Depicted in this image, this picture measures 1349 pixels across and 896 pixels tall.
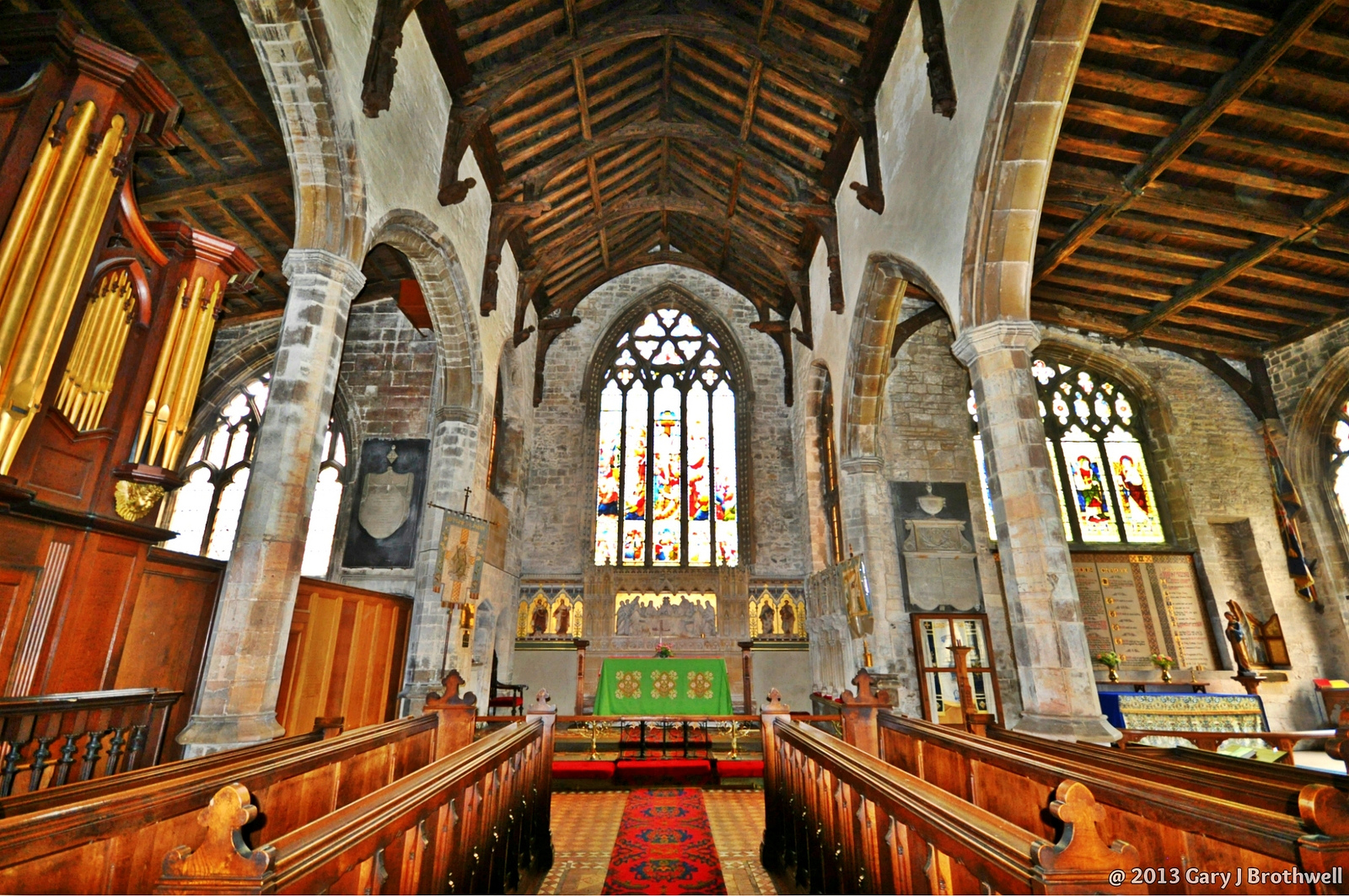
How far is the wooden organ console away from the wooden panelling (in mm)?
1660

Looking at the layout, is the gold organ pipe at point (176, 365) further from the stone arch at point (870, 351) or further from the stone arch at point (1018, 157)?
the stone arch at point (870, 351)

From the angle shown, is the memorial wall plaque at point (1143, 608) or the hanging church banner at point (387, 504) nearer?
the hanging church banner at point (387, 504)

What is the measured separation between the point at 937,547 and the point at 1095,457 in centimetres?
342

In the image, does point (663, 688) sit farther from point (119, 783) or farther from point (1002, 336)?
point (119, 783)

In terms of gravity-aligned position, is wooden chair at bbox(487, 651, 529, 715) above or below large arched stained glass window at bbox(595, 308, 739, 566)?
below

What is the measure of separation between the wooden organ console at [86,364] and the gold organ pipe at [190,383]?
0.01 m

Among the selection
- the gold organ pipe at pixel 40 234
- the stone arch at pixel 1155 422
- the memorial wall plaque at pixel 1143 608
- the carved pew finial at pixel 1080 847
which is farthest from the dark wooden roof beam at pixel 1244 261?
the gold organ pipe at pixel 40 234

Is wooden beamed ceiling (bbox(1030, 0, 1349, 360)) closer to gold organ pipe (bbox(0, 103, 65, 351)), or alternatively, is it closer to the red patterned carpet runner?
the red patterned carpet runner

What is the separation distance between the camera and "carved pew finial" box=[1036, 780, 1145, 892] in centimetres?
113

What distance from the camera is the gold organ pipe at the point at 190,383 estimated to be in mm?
3580

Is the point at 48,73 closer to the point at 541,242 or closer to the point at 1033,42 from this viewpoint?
the point at 1033,42

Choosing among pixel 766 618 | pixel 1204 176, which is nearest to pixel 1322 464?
pixel 1204 176

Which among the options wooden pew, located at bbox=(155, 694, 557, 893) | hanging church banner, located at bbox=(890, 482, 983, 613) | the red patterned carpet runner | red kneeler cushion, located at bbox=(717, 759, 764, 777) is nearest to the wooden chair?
red kneeler cushion, located at bbox=(717, 759, 764, 777)

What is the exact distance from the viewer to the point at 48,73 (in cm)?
297
